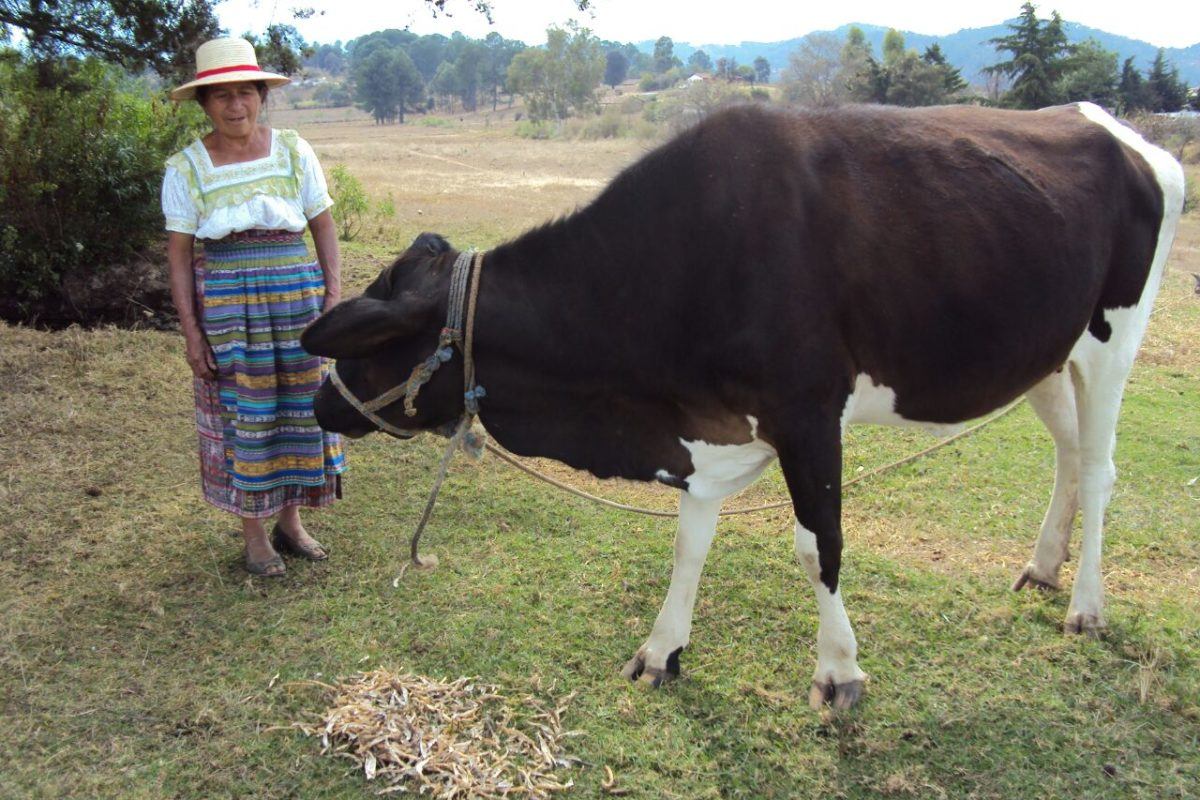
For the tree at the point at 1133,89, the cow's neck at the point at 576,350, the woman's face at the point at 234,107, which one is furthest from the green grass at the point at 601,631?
the tree at the point at 1133,89

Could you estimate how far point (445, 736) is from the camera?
337cm

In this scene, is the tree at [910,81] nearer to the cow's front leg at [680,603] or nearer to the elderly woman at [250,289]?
the elderly woman at [250,289]

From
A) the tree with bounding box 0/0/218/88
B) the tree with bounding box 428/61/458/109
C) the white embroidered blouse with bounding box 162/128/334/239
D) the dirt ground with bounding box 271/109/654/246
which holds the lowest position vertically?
the dirt ground with bounding box 271/109/654/246

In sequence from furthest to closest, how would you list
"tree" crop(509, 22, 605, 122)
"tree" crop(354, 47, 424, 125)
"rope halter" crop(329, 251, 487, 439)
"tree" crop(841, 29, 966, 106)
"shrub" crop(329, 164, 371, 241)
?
"tree" crop(354, 47, 424, 125), "tree" crop(509, 22, 605, 122), "tree" crop(841, 29, 966, 106), "shrub" crop(329, 164, 371, 241), "rope halter" crop(329, 251, 487, 439)

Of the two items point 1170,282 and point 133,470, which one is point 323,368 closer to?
point 133,470

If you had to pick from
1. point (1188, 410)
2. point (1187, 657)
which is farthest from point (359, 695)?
point (1188, 410)

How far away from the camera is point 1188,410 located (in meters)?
6.88

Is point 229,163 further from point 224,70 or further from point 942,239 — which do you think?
point 942,239

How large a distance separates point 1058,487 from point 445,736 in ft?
9.84

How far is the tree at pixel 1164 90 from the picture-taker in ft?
114

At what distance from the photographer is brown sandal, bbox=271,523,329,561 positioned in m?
4.77

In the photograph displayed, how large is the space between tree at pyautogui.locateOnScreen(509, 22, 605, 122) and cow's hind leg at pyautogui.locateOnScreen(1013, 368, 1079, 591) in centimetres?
6149

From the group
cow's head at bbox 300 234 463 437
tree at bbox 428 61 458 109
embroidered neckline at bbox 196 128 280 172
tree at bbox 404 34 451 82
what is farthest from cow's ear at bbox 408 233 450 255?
tree at bbox 404 34 451 82

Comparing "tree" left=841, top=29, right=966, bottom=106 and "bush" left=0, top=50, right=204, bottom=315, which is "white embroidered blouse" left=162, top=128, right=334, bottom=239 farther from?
"tree" left=841, top=29, right=966, bottom=106
